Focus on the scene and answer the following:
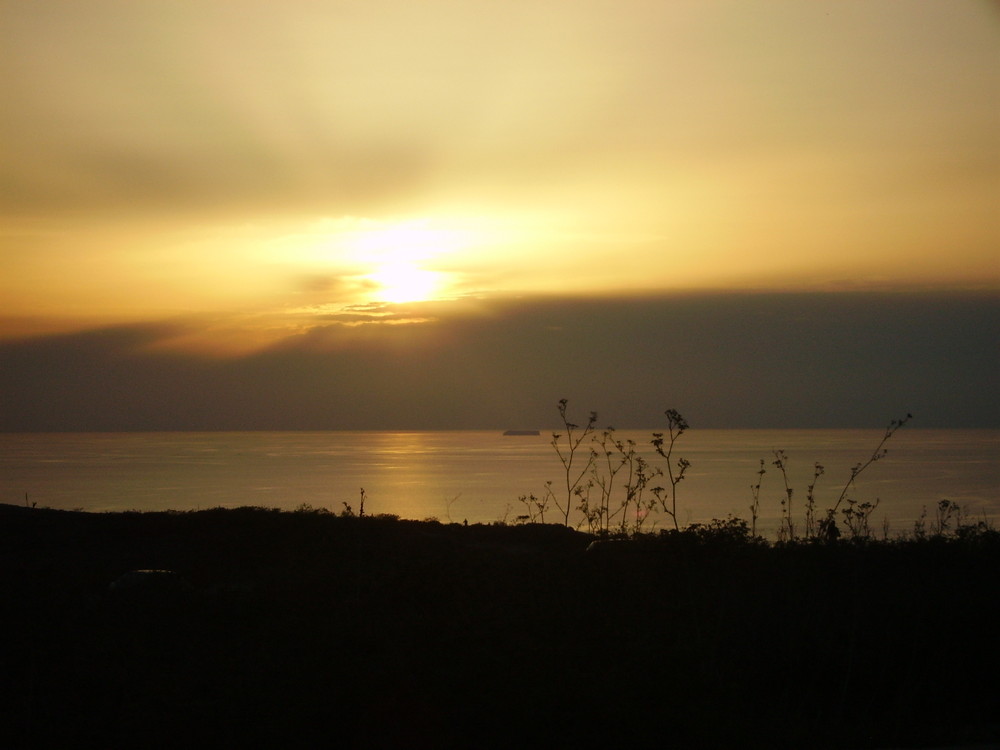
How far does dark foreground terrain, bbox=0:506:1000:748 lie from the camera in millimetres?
7160

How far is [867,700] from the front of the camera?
28.9 ft

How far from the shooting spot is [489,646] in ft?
28.1

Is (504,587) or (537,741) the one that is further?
(504,587)

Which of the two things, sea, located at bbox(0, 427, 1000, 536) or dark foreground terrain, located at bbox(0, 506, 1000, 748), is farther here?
sea, located at bbox(0, 427, 1000, 536)

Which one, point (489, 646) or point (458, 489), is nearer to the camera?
point (489, 646)

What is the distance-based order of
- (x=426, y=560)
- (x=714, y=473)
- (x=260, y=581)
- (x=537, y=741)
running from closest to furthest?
(x=537, y=741) < (x=260, y=581) < (x=426, y=560) < (x=714, y=473)

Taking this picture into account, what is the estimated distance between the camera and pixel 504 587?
10812 mm

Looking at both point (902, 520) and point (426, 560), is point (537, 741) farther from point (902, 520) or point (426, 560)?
point (902, 520)

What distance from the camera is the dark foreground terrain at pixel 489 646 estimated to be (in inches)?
282

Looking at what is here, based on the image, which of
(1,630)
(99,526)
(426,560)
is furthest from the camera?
(99,526)

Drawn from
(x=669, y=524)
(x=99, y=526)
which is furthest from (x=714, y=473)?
(x=99, y=526)

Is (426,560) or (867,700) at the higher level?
(426,560)

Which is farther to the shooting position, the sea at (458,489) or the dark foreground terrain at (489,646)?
the sea at (458,489)

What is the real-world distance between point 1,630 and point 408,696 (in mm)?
4178
